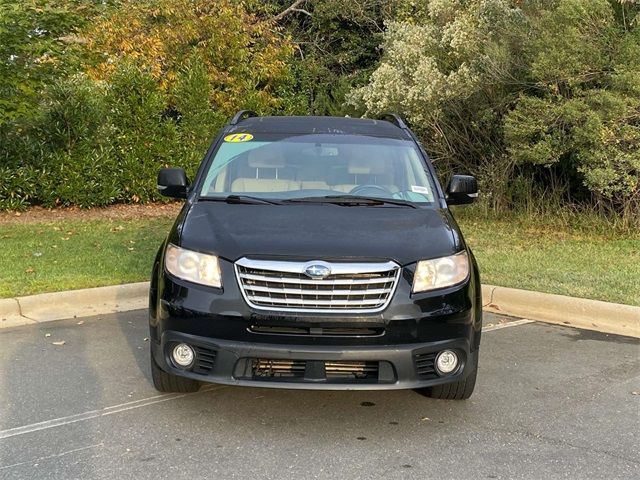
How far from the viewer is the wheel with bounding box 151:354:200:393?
441 cm

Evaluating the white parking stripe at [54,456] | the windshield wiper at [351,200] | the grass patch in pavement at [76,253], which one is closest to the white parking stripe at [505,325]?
the windshield wiper at [351,200]

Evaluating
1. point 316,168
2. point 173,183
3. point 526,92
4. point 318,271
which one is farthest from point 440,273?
point 526,92

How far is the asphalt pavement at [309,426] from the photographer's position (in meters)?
3.65

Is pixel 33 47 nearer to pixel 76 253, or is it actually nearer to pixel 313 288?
pixel 76 253

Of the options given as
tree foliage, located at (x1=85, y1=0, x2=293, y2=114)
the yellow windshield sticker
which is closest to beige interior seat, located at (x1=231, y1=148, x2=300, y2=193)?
the yellow windshield sticker

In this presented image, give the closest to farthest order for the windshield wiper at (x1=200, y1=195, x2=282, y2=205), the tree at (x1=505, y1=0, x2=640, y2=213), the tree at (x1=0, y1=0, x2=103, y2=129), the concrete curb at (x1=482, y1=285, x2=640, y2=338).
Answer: the windshield wiper at (x1=200, y1=195, x2=282, y2=205)
the concrete curb at (x1=482, y1=285, x2=640, y2=338)
the tree at (x1=0, y1=0, x2=103, y2=129)
the tree at (x1=505, y1=0, x2=640, y2=213)

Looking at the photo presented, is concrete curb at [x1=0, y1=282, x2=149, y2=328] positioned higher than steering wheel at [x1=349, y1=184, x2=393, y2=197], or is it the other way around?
steering wheel at [x1=349, y1=184, x2=393, y2=197]

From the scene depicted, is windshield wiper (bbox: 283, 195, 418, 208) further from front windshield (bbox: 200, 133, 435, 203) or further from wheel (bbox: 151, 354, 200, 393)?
wheel (bbox: 151, 354, 200, 393)

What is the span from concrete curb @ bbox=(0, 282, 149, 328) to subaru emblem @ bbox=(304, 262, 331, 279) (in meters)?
3.72

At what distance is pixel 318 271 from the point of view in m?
3.83

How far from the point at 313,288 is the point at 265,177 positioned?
4.71 feet

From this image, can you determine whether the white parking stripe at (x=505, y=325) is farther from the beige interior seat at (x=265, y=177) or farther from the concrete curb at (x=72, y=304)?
the concrete curb at (x=72, y=304)

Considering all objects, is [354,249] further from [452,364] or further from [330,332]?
[452,364]

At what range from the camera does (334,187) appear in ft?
16.4
